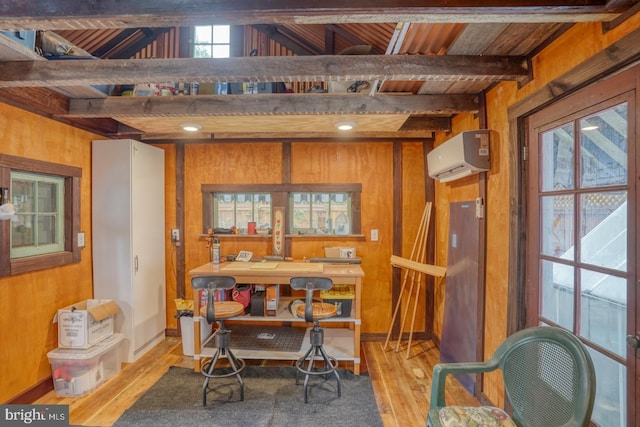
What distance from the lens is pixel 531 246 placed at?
192 cm

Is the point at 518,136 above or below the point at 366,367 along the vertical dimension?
above

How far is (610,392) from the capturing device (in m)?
1.41

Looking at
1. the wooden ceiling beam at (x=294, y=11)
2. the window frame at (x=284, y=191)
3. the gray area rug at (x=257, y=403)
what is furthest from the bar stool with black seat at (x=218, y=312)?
the wooden ceiling beam at (x=294, y=11)

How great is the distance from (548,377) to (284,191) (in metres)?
2.80

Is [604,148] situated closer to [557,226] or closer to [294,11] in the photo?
[557,226]

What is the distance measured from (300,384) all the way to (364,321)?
1.16m

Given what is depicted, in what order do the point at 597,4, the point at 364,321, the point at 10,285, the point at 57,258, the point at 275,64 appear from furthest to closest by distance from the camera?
the point at 364,321 → the point at 57,258 → the point at 10,285 → the point at 275,64 → the point at 597,4

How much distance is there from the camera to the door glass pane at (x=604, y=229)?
133cm

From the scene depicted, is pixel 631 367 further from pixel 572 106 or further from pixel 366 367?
pixel 366 367

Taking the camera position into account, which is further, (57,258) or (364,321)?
(364,321)

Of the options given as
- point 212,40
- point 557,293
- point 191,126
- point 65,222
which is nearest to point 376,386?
point 557,293

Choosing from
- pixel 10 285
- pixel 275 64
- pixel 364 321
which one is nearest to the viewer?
pixel 275 64

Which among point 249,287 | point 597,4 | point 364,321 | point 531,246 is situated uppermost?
point 597,4

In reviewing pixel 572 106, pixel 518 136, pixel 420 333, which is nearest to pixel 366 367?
pixel 420 333
